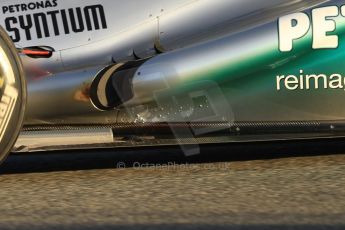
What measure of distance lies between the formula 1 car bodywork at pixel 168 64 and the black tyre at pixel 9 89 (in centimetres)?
7

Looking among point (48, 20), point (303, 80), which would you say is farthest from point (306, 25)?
point (48, 20)

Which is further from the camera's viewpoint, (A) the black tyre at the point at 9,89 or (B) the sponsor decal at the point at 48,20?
(B) the sponsor decal at the point at 48,20

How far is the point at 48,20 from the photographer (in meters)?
5.47

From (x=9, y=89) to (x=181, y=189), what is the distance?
1.47 meters

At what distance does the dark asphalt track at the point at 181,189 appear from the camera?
4457mm

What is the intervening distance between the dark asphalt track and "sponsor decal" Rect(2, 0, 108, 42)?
3.89 feet

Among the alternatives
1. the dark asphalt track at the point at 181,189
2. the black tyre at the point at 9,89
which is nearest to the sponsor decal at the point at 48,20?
the black tyre at the point at 9,89

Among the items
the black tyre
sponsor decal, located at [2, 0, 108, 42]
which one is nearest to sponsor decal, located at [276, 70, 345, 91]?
sponsor decal, located at [2, 0, 108, 42]

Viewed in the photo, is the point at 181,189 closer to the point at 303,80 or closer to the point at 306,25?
the point at 303,80

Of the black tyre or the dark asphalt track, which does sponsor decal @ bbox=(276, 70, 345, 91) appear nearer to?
the dark asphalt track

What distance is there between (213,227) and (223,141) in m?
1.53

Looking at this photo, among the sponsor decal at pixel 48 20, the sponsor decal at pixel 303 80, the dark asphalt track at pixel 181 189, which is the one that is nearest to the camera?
the dark asphalt track at pixel 181 189

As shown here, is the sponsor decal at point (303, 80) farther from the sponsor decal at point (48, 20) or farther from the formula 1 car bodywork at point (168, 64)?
the sponsor decal at point (48, 20)

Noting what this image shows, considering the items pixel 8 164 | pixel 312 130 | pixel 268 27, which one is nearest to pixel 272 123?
pixel 312 130
